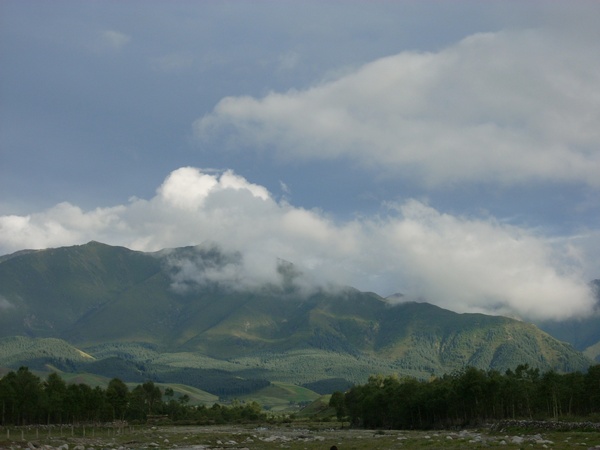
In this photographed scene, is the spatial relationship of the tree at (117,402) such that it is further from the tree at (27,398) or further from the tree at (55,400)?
the tree at (27,398)

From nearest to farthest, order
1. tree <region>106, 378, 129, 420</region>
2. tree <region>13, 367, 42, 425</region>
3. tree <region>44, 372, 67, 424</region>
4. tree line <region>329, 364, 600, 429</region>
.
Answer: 1. tree line <region>329, 364, 600, 429</region>
2. tree <region>13, 367, 42, 425</region>
3. tree <region>44, 372, 67, 424</region>
4. tree <region>106, 378, 129, 420</region>

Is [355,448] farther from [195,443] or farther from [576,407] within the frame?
[576,407]

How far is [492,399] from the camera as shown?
136375 millimetres

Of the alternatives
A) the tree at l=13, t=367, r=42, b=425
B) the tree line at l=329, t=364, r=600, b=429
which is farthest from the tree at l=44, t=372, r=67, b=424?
the tree line at l=329, t=364, r=600, b=429

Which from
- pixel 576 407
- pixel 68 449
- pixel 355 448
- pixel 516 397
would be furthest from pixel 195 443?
pixel 576 407

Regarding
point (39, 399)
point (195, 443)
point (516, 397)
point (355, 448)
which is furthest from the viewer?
point (39, 399)

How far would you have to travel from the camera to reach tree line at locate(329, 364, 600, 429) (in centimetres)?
13012

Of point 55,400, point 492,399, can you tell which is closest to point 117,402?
point 55,400

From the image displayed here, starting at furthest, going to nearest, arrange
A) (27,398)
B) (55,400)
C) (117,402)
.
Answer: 1. (117,402)
2. (55,400)
3. (27,398)

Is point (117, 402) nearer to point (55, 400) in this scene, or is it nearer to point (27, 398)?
point (55, 400)

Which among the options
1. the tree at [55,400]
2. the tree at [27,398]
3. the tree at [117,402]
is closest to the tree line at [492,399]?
the tree at [117,402]

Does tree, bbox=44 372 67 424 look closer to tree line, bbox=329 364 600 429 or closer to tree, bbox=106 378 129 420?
tree, bbox=106 378 129 420

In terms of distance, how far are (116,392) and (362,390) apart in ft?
249

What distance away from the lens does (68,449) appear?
79.8 m
